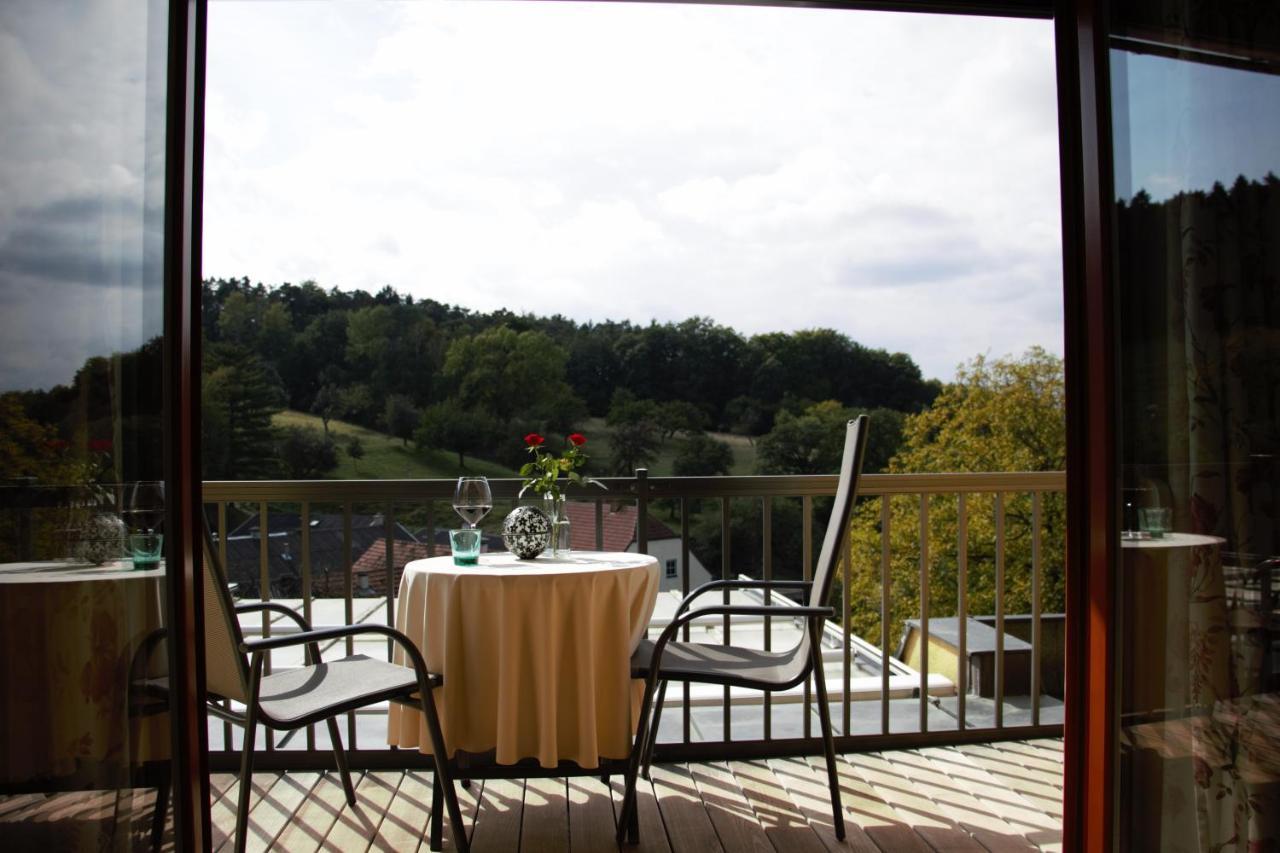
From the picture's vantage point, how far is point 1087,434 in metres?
1.72

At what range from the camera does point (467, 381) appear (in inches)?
563

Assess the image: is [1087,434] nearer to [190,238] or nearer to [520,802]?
[190,238]

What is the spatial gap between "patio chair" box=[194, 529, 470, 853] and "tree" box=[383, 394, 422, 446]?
40.0 feet

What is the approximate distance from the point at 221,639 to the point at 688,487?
160 cm

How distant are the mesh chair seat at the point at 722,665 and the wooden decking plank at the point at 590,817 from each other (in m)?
0.48

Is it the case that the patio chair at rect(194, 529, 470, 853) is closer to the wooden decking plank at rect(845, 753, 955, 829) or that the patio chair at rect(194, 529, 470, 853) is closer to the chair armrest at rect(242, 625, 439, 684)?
the chair armrest at rect(242, 625, 439, 684)

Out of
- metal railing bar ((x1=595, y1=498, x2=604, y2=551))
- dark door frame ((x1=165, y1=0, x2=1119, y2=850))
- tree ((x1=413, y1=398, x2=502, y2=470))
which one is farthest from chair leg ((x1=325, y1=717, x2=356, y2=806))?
tree ((x1=413, y1=398, x2=502, y2=470))

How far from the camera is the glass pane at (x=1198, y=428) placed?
1307mm

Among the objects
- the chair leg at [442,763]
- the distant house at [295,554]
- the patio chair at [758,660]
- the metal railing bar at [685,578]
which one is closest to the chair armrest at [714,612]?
the patio chair at [758,660]

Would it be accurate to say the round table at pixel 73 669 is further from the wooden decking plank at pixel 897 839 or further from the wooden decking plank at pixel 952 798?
the wooden decking plank at pixel 952 798

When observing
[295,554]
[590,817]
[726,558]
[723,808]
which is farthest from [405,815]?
[295,554]

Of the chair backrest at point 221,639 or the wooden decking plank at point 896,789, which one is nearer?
the chair backrest at point 221,639

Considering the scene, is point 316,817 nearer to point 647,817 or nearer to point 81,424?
point 647,817

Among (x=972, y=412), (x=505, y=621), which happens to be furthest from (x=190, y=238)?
(x=972, y=412)
